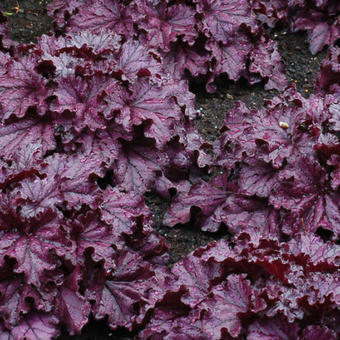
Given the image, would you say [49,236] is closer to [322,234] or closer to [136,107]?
[136,107]

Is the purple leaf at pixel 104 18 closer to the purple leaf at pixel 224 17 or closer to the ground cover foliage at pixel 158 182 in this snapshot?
the ground cover foliage at pixel 158 182

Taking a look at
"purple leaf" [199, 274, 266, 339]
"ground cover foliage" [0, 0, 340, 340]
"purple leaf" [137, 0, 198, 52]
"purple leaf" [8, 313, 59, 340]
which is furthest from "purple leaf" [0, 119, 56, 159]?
"purple leaf" [199, 274, 266, 339]

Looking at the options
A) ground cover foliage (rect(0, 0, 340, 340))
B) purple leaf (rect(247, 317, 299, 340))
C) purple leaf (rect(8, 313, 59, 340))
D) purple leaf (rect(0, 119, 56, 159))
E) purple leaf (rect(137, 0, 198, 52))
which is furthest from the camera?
purple leaf (rect(137, 0, 198, 52))

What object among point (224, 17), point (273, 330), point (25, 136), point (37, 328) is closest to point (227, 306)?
point (273, 330)

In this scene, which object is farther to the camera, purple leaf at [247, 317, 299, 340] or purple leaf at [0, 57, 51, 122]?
purple leaf at [0, 57, 51, 122]

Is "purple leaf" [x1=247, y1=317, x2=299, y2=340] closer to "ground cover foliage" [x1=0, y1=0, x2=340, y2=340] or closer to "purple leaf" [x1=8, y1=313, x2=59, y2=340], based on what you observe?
"ground cover foliage" [x1=0, y1=0, x2=340, y2=340]

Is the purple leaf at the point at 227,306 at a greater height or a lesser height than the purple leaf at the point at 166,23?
lesser

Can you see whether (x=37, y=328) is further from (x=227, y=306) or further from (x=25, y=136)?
(x=25, y=136)

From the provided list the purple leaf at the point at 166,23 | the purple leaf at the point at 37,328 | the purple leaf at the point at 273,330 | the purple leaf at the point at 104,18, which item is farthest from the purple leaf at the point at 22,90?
the purple leaf at the point at 273,330

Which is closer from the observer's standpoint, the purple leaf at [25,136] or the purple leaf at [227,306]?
the purple leaf at [227,306]

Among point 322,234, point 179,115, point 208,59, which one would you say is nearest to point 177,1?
point 208,59
